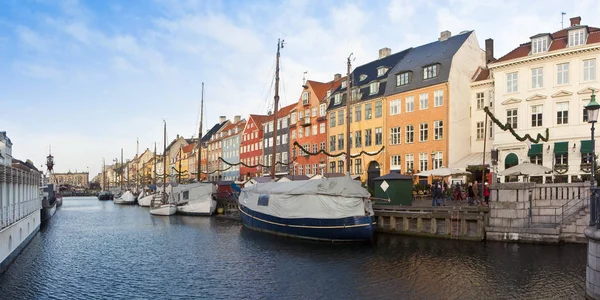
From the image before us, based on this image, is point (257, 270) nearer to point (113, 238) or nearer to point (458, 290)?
point (458, 290)

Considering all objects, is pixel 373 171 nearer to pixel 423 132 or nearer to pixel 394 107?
pixel 394 107

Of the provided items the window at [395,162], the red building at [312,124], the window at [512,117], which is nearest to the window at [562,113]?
the window at [512,117]

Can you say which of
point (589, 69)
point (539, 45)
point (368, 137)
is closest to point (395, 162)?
point (368, 137)

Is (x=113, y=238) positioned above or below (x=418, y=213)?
below

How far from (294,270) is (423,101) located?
34489 millimetres

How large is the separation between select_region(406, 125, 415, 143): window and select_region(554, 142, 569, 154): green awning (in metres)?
15.9

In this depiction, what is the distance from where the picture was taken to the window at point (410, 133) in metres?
52.6

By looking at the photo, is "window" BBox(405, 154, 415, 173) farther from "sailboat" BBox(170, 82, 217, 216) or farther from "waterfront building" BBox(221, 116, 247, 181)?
"waterfront building" BBox(221, 116, 247, 181)

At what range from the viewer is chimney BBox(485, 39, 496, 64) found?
52125 millimetres

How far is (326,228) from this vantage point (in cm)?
2912

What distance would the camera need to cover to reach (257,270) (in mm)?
22188

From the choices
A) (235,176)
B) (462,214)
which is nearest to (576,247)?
(462,214)

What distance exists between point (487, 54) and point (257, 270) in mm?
40967

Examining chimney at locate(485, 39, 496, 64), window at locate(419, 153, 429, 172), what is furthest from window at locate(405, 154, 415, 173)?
chimney at locate(485, 39, 496, 64)
